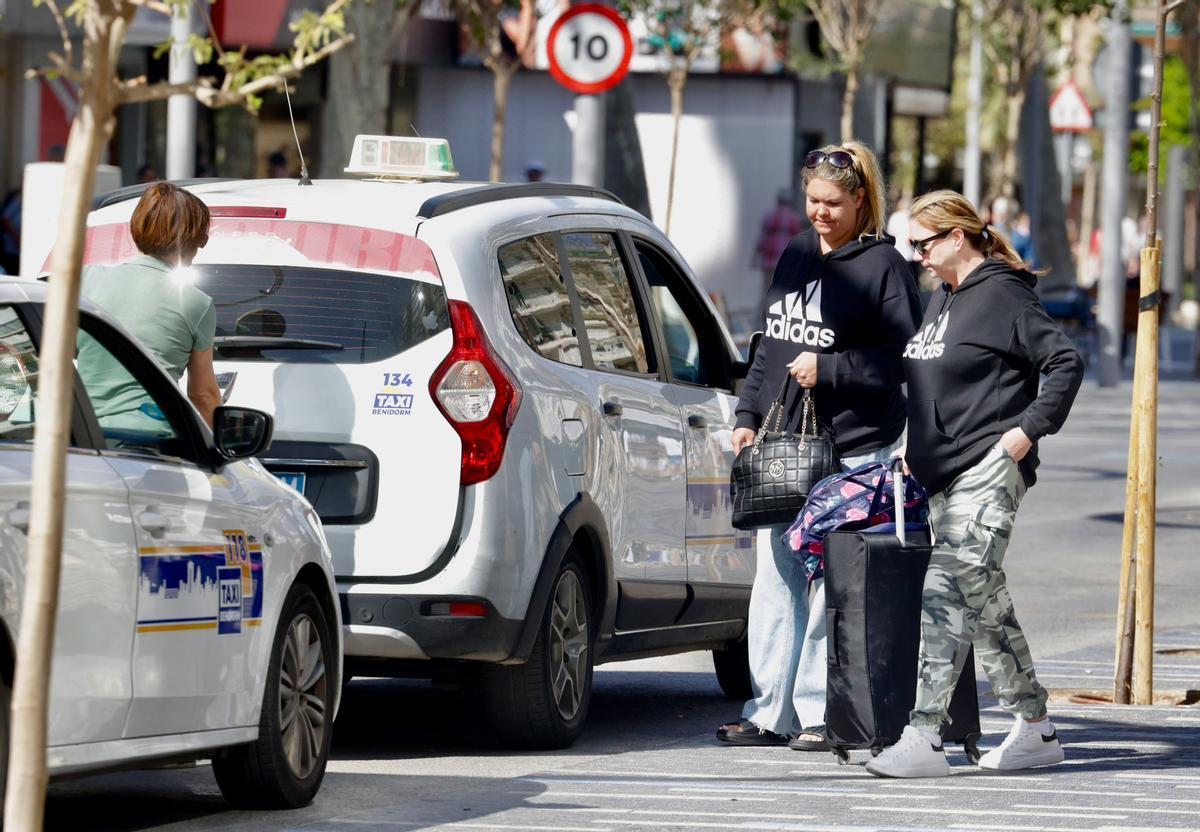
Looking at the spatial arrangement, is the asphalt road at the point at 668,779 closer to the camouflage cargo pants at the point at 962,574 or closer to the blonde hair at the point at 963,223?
the camouflage cargo pants at the point at 962,574

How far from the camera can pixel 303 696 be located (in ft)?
22.4

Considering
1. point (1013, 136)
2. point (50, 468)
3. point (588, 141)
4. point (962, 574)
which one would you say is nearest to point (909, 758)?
point (962, 574)

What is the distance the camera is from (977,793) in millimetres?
7188

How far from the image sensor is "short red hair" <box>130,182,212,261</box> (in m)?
7.50

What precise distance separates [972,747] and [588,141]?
9340mm

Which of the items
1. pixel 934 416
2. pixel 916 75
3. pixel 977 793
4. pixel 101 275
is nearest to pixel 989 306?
pixel 934 416

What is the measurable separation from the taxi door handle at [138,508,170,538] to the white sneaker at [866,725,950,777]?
233cm

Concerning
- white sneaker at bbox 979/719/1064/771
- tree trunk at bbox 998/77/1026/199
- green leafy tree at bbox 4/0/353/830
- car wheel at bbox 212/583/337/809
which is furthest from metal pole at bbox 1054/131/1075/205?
green leafy tree at bbox 4/0/353/830

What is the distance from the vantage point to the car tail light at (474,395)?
24.2 feet

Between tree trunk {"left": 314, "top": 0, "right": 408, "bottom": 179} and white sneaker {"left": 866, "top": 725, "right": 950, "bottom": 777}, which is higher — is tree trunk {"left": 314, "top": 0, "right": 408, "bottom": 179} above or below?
above

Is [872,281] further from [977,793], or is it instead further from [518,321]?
[977,793]

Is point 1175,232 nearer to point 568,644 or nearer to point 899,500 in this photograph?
point 568,644

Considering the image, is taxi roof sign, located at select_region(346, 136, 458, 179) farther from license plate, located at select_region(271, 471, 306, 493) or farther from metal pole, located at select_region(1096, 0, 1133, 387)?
metal pole, located at select_region(1096, 0, 1133, 387)

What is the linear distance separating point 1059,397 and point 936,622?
29.2 inches
